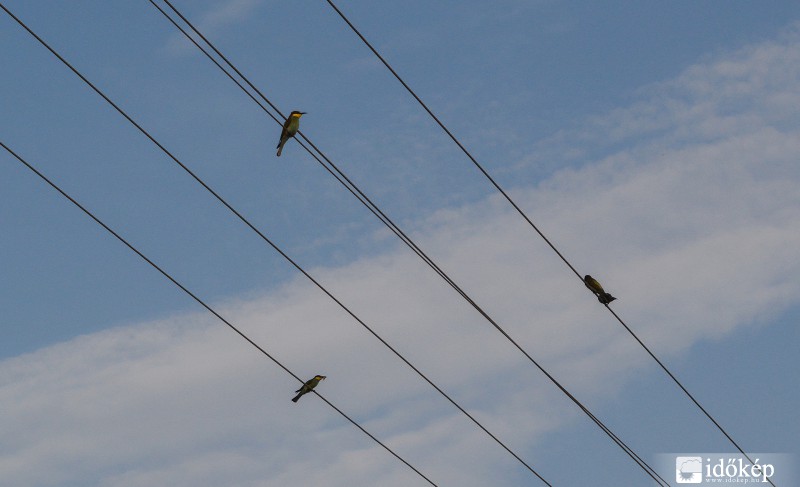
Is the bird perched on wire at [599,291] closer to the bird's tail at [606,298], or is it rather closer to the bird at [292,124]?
the bird's tail at [606,298]

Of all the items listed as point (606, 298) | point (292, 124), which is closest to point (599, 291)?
point (606, 298)

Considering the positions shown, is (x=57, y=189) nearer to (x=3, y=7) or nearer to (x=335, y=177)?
(x=3, y=7)

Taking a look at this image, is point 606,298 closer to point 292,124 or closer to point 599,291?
point 599,291

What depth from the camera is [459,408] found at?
1550 cm

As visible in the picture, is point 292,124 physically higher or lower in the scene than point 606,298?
higher

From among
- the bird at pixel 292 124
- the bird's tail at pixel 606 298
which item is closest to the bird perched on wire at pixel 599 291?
the bird's tail at pixel 606 298

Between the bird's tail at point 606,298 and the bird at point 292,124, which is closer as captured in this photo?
the bird's tail at point 606,298

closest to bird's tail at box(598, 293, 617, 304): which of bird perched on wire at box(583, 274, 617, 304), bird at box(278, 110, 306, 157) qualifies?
bird perched on wire at box(583, 274, 617, 304)

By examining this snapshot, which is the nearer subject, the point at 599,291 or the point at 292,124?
the point at 599,291

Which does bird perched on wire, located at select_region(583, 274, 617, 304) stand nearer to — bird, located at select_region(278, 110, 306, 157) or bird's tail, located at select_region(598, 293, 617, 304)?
bird's tail, located at select_region(598, 293, 617, 304)

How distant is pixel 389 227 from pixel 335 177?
3.09 ft

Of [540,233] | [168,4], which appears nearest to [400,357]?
[540,233]

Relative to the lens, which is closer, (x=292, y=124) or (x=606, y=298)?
A: (x=606, y=298)

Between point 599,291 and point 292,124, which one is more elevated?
point 292,124
